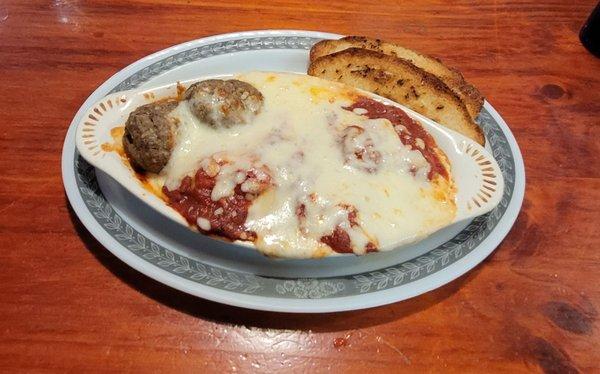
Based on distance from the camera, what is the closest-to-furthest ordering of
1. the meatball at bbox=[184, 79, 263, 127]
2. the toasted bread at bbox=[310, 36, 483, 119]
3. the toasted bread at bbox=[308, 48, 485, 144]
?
the meatball at bbox=[184, 79, 263, 127]
the toasted bread at bbox=[308, 48, 485, 144]
the toasted bread at bbox=[310, 36, 483, 119]

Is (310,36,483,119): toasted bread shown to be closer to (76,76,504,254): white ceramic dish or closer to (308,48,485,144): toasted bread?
(308,48,485,144): toasted bread

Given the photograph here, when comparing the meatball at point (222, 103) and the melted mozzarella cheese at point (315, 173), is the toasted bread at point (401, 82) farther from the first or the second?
the meatball at point (222, 103)

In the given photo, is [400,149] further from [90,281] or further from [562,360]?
[90,281]

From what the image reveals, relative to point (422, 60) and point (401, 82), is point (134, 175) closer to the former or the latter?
point (401, 82)

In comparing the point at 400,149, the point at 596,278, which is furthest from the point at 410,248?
the point at 596,278

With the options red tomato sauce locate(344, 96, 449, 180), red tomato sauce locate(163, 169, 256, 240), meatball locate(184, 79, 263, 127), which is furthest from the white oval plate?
meatball locate(184, 79, 263, 127)

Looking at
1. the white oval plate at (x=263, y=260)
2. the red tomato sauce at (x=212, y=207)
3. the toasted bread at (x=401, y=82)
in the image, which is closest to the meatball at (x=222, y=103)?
the red tomato sauce at (x=212, y=207)

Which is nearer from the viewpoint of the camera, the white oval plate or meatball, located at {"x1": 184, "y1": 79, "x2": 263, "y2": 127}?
the white oval plate

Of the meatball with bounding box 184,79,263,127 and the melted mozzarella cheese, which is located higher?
the meatball with bounding box 184,79,263,127
